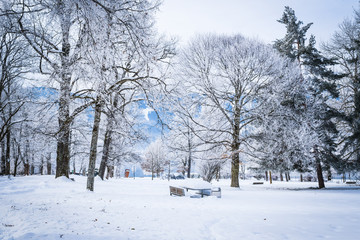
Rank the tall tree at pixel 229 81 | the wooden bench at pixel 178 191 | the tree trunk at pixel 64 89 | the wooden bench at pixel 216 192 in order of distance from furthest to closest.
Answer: the tall tree at pixel 229 81, the wooden bench at pixel 178 191, the wooden bench at pixel 216 192, the tree trunk at pixel 64 89

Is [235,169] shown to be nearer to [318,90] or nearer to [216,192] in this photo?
[216,192]

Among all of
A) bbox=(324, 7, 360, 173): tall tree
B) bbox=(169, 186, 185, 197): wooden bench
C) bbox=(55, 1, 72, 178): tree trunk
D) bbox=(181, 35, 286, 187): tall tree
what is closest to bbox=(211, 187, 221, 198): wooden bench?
bbox=(169, 186, 185, 197): wooden bench

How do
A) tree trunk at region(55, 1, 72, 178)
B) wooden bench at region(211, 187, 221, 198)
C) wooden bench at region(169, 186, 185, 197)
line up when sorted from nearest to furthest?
tree trunk at region(55, 1, 72, 178)
wooden bench at region(211, 187, 221, 198)
wooden bench at region(169, 186, 185, 197)

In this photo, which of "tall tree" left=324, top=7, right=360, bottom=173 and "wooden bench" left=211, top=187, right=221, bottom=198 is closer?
"wooden bench" left=211, top=187, right=221, bottom=198

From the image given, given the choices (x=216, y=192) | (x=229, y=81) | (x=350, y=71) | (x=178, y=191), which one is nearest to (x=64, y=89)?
(x=178, y=191)

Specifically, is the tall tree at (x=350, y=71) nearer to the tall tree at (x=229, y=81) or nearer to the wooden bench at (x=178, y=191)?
the tall tree at (x=229, y=81)

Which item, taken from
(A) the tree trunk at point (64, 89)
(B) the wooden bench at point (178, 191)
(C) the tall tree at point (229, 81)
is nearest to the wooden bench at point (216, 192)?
(B) the wooden bench at point (178, 191)

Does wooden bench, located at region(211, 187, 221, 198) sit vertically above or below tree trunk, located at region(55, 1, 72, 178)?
below

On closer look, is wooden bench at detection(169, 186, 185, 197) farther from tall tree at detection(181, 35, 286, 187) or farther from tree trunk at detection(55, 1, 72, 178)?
tree trunk at detection(55, 1, 72, 178)

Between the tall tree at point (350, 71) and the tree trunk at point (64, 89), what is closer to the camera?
the tree trunk at point (64, 89)

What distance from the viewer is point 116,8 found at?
12.4ft

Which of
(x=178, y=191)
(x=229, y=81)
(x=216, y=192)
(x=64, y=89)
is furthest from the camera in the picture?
(x=229, y=81)

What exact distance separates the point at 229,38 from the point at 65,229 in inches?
601

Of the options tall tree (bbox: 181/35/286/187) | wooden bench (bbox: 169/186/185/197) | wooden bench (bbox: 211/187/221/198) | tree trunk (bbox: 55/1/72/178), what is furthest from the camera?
tall tree (bbox: 181/35/286/187)
